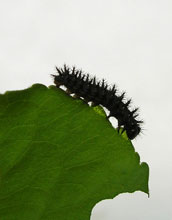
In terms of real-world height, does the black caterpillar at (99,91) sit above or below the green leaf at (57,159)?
above

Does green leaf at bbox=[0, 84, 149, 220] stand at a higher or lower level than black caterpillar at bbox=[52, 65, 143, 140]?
lower

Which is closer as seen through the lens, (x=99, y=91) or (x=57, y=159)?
(x=57, y=159)

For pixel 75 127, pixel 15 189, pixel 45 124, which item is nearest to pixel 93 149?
pixel 75 127

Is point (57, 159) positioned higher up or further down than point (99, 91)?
further down

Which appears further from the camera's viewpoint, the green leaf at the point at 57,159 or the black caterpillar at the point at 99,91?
the black caterpillar at the point at 99,91

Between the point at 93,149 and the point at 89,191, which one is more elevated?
the point at 93,149

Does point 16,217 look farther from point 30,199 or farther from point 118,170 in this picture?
point 118,170

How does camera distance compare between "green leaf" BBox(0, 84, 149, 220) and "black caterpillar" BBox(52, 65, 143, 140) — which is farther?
"black caterpillar" BBox(52, 65, 143, 140)

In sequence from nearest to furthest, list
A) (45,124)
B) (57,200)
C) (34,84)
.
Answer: (34,84), (45,124), (57,200)
